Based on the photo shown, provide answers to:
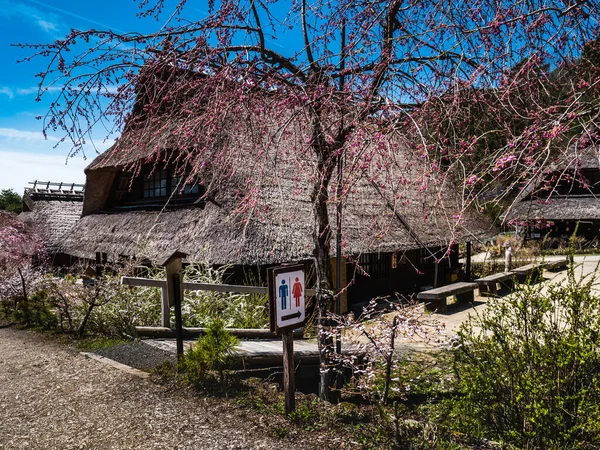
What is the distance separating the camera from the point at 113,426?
424 cm

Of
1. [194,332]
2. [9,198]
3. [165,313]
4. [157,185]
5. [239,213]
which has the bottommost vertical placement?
[194,332]

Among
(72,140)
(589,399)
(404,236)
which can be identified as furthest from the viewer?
(404,236)

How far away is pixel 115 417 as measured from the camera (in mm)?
4426

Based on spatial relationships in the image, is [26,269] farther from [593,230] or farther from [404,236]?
[593,230]

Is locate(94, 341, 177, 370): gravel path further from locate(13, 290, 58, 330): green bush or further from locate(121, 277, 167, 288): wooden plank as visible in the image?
locate(13, 290, 58, 330): green bush

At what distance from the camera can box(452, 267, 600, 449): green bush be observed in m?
2.98

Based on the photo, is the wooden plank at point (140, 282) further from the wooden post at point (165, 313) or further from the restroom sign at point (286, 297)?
the restroom sign at point (286, 297)

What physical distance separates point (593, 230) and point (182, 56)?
28.7m

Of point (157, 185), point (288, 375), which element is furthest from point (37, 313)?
point (288, 375)

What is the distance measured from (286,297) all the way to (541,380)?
2085 mm

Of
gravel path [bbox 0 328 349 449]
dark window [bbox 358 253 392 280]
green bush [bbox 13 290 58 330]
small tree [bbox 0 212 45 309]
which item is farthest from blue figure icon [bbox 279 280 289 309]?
dark window [bbox 358 253 392 280]

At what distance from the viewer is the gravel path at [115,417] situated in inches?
154

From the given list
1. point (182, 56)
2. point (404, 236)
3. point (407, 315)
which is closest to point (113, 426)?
point (407, 315)

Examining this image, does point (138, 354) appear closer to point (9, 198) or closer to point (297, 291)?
point (297, 291)
